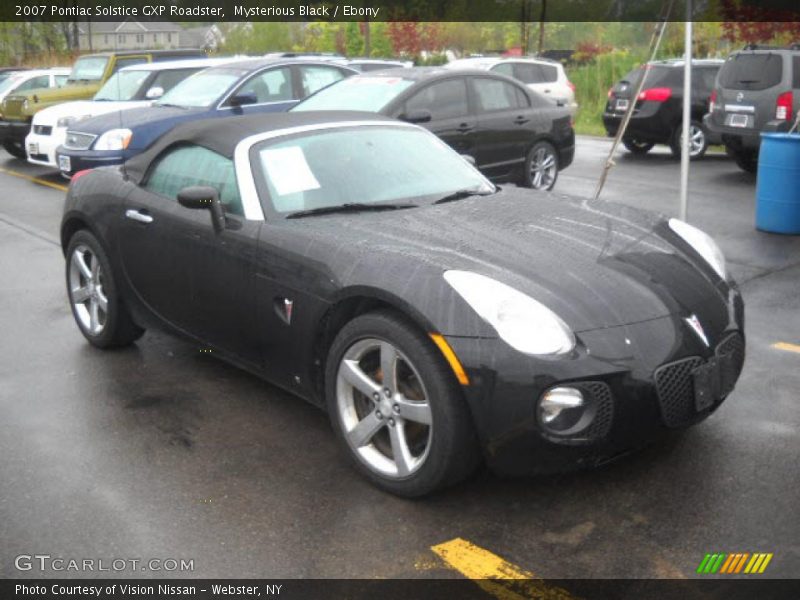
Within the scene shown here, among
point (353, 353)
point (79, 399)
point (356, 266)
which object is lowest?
point (79, 399)

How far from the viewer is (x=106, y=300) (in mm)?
5871

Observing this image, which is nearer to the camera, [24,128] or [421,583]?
[421,583]

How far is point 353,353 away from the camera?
4.09 m

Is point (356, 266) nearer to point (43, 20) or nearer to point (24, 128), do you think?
point (24, 128)

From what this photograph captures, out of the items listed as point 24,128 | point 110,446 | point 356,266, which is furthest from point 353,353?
point 24,128

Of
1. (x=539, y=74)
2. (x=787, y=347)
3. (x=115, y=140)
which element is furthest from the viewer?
(x=539, y=74)

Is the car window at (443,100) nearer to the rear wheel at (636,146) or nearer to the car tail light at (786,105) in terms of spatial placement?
the car tail light at (786,105)

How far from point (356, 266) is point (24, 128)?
14177 millimetres

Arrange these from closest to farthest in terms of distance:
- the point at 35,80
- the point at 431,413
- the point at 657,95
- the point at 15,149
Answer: the point at 431,413 < the point at 657,95 < the point at 15,149 < the point at 35,80

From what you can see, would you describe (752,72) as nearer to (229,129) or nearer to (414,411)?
(229,129)

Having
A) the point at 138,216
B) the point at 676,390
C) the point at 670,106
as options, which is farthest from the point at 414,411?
the point at 670,106

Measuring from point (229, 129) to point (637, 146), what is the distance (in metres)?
12.9

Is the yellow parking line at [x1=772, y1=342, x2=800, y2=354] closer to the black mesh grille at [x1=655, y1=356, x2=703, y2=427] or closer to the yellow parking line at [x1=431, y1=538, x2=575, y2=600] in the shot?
the black mesh grille at [x1=655, y1=356, x2=703, y2=427]

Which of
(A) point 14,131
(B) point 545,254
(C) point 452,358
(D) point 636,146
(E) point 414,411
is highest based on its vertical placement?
(B) point 545,254
